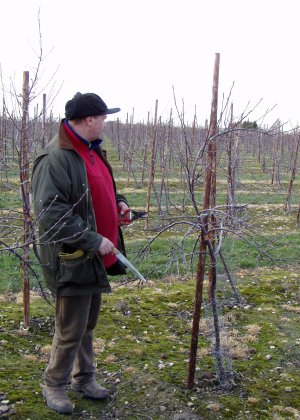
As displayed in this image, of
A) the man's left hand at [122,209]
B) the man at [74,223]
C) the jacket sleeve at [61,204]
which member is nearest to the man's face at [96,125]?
the man at [74,223]

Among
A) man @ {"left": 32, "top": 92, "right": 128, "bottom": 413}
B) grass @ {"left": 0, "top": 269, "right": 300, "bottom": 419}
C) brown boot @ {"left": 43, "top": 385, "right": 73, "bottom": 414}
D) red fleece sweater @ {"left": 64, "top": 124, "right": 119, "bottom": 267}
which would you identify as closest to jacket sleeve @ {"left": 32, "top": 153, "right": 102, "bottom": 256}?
man @ {"left": 32, "top": 92, "right": 128, "bottom": 413}

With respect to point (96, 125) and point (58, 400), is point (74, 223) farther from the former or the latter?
point (58, 400)

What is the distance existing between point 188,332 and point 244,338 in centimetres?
58

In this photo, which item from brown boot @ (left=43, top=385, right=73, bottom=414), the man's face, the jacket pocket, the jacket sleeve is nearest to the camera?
the jacket sleeve

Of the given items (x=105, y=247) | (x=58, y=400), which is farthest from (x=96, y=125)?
(x=58, y=400)

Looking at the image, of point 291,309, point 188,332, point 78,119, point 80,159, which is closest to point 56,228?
point 80,159

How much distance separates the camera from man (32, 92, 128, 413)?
284 centimetres

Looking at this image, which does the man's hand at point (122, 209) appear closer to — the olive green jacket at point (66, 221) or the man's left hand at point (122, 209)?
the man's left hand at point (122, 209)

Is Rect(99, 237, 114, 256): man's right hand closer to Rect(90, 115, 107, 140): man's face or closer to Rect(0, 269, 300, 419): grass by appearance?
Rect(90, 115, 107, 140): man's face

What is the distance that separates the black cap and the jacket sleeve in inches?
11.2

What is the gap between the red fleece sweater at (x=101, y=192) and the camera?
305 cm

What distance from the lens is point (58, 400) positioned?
3.20 meters

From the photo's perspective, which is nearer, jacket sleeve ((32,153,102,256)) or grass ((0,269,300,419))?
jacket sleeve ((32,153,102,256))

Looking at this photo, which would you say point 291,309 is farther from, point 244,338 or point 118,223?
point 118,223
